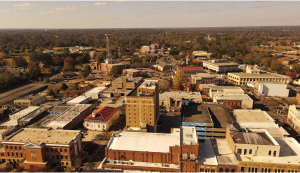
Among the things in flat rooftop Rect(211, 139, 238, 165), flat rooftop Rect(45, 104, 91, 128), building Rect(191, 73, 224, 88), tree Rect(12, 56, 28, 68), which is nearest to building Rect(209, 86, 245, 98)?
building Rect(191, 73, 224, 88)

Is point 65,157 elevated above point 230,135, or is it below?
below

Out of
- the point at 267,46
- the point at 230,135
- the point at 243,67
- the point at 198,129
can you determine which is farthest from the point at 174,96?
the point at 267,46

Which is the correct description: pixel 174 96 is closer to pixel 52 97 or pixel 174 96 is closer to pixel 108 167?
pixel 108 167

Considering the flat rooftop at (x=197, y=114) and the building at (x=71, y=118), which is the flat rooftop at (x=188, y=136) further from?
the building at (x=71, y=118)

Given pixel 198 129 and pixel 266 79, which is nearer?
pixel 198 129

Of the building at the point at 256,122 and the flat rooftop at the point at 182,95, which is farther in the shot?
the flat rooftop at the point at 182,95

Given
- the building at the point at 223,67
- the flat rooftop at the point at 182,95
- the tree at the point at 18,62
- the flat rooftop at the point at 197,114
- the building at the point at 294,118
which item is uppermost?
the tree at the point at 18,62

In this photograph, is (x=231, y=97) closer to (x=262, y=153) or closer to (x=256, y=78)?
(x=256, y=78)

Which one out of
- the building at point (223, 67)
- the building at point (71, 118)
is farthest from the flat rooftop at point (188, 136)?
the building at point (223, 67)
